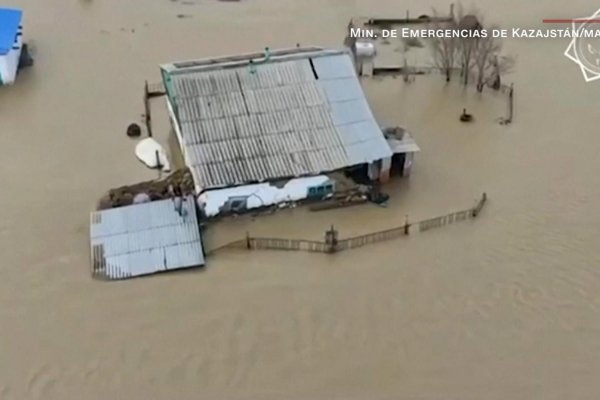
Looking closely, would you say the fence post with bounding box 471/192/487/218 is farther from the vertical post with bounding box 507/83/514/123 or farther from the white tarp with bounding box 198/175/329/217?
the vertical post with bounding box 507/83/514/123

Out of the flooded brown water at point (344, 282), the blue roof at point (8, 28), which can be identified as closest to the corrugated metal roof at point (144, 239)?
the flooded brown water at point (344, 282)

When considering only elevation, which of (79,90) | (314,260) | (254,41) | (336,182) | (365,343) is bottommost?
Answer: (365,343)

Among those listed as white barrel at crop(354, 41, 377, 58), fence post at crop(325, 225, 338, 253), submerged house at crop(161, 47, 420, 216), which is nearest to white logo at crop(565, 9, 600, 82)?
white barrel at crop(354, 41, 377, 58)

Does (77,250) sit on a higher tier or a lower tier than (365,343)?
higher

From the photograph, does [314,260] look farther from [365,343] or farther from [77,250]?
[77,250]

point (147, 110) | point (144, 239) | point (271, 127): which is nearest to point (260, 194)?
point (271, 127)

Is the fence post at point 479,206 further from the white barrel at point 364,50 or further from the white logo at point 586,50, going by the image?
the white logo at point 586,50

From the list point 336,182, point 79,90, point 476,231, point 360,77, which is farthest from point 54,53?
point 476,231
